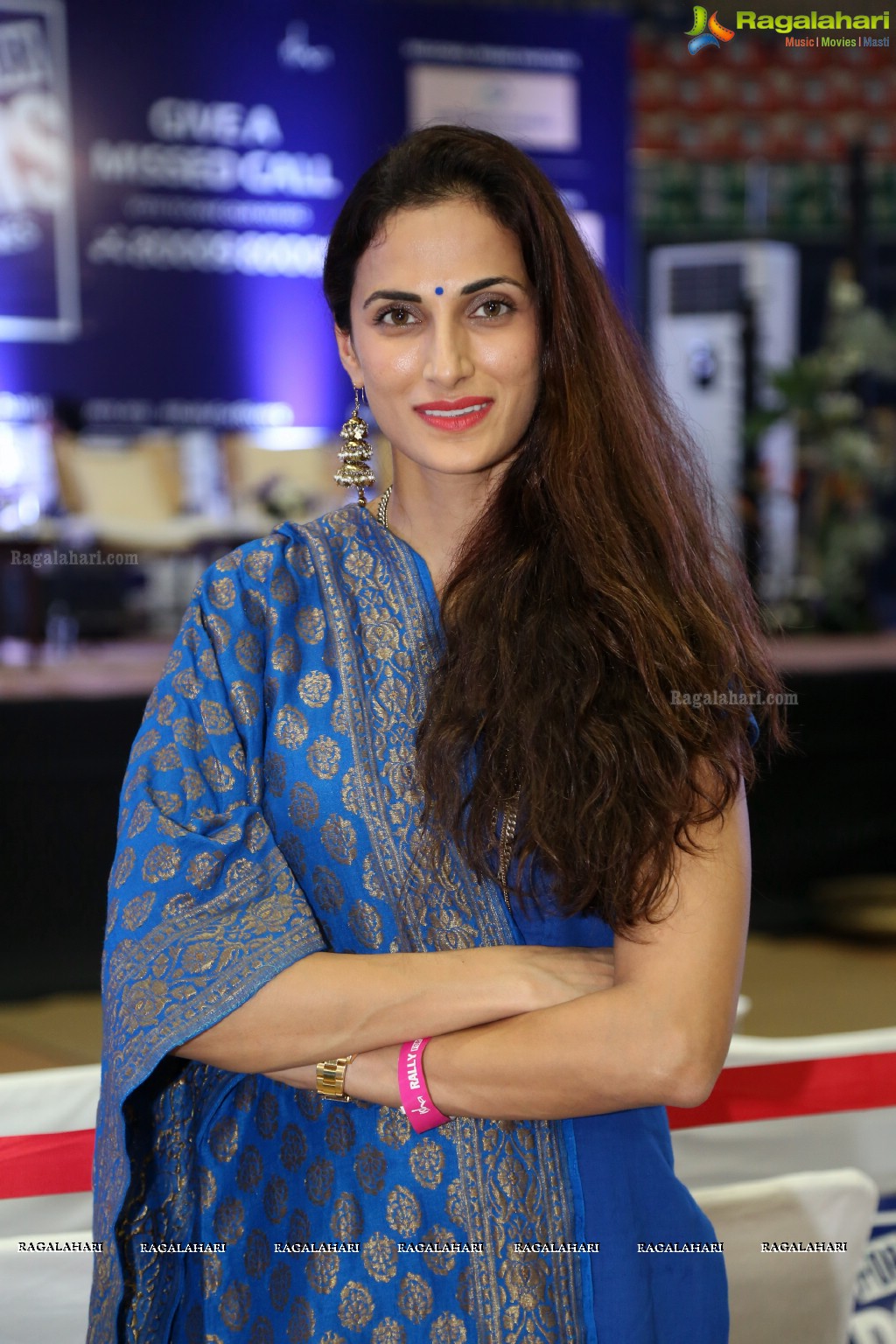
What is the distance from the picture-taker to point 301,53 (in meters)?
6.41

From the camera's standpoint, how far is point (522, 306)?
4.12 feet

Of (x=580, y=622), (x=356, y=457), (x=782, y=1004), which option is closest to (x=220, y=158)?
(x=782, y=1004)

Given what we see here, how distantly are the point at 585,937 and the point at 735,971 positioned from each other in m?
0.15

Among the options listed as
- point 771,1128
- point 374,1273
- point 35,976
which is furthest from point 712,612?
point 35,976

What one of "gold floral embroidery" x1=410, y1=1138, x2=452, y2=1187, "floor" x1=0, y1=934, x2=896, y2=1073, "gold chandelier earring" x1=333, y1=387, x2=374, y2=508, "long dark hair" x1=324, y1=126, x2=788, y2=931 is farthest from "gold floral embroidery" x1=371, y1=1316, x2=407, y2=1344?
"floor" x1=0, y1=934, x2=896, y2=1073

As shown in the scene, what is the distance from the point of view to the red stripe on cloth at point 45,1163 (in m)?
1.50

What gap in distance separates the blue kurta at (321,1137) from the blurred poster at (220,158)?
200 inches

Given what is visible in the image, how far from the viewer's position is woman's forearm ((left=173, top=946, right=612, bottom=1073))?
111 centimetres

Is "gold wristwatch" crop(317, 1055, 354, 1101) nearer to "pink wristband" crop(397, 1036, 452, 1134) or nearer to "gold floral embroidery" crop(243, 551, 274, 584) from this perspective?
"pink wristband" crop(397, 1036, 452, 1134)

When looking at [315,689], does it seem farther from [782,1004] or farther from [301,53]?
[301,53]

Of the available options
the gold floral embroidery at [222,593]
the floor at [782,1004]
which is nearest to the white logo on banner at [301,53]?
the floor at [782,1004]

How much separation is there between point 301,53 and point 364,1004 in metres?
6.14

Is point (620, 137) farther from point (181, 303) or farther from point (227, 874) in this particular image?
point (227, 874)

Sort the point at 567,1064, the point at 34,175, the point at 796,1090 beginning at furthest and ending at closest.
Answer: the point at 34,175, the point at 796,1090, the point at 567,1064
